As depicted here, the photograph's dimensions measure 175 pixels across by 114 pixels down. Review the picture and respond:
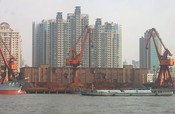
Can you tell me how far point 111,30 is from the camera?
516ft

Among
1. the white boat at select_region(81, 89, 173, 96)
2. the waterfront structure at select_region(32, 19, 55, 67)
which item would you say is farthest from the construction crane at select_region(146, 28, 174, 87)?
the waterfront structure at select_region(32, 19, 55, 67)

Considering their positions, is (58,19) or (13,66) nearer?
(13,66)

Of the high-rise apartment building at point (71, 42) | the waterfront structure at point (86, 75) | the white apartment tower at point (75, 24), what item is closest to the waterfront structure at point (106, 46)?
the high-rise apartment building at point (71, 42)

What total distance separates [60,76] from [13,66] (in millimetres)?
27458

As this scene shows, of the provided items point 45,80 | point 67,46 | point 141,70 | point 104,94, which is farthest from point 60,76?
point 104,94

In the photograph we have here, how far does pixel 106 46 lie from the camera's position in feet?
498

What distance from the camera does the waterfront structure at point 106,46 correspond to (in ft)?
495

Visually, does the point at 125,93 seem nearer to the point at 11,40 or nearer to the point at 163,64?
the point at 163,64

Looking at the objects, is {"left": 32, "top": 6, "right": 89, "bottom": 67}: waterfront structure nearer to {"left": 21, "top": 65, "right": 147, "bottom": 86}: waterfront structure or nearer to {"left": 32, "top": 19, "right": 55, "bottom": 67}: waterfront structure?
{"left": 32, "top": 19, "right": 55, "bottom": 67}: waterfront structure

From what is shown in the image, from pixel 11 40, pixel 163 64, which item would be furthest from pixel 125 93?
pixel 11 40

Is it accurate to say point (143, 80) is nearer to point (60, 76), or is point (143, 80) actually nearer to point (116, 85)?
point (116, 85)

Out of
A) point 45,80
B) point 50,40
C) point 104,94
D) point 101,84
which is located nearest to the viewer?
point 104,94

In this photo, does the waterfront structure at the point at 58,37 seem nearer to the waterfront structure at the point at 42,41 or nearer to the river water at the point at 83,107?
the waterfront structure at the point at 42,41

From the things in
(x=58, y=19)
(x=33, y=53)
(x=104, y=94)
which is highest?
(x=58, y=19)
